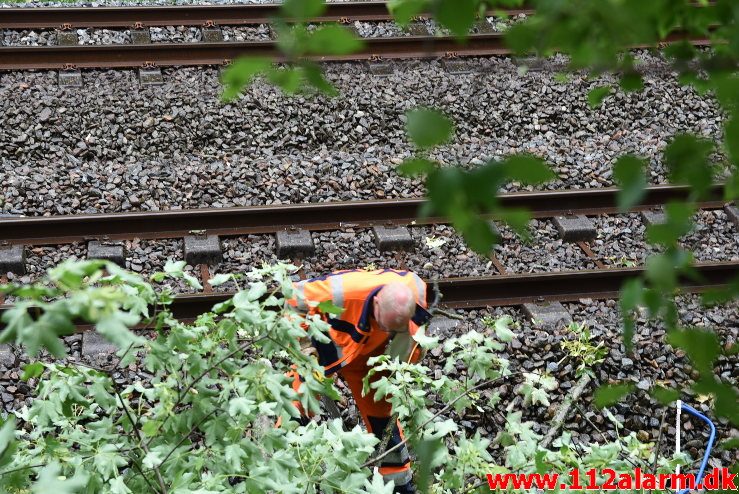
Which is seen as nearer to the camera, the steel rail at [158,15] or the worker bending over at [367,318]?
the worker bending over at [367,318]

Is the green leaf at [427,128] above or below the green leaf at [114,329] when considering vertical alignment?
above

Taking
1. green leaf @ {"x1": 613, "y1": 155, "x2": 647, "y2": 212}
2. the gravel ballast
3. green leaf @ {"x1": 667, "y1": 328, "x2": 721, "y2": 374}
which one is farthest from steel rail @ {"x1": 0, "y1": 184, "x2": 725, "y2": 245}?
green leaf @ {"x1": 613, "y1": 155, "x2": 647, "y2": 212}

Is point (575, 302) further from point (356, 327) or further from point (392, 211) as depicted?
point (356, 327)

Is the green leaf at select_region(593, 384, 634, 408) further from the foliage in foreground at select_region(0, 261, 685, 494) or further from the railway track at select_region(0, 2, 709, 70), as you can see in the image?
the railway track at select_region(0, 2, 709, 70)

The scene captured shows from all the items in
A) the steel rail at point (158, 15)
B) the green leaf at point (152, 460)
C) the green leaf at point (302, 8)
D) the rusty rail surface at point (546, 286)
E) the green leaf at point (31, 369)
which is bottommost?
the green leaf at point (152, 460)

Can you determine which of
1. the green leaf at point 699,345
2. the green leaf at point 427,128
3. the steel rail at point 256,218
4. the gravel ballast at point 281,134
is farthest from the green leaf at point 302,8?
the gravel ballast at point 281,134

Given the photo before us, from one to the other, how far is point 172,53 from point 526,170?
887 cm

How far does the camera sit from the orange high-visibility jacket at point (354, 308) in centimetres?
511

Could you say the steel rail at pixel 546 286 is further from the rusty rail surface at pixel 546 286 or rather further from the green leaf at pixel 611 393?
the green leaf at pixel 611 393

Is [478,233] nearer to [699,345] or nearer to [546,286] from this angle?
[699,345]

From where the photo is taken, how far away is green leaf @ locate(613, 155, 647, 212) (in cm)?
168

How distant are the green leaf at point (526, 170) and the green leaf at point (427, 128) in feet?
0.41

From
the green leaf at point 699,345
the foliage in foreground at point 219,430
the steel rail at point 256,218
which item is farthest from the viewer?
the steel rail at point 256,218

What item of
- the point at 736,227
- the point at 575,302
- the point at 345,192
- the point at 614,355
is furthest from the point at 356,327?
the point at 736,227
